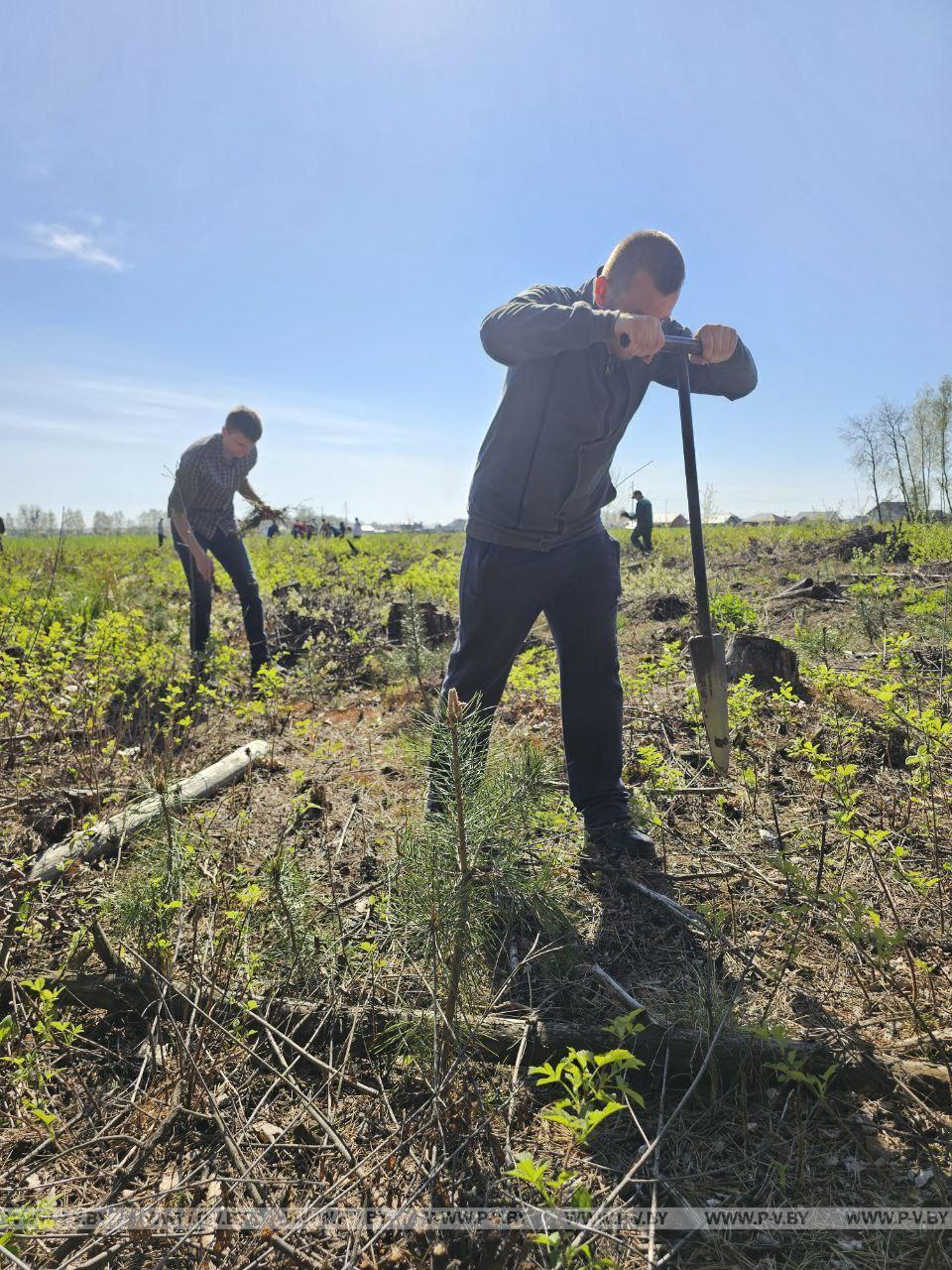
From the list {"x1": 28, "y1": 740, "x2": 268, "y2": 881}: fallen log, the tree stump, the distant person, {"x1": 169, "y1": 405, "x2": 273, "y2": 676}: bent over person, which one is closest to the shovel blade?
{"x1": 28, "y1": 740, "x2": 268, "y2": 881}: fallen log

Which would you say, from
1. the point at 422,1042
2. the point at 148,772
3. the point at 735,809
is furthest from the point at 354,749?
the point at 422,1042

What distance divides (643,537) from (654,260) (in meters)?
15.1

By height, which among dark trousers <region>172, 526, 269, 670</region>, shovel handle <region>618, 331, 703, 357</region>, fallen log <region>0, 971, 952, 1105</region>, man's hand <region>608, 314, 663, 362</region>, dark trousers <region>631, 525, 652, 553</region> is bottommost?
fallen log <region>0, 971, 952, 1105</region>

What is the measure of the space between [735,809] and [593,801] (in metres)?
0.71

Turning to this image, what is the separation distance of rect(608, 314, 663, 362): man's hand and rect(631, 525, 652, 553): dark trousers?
14.7 m

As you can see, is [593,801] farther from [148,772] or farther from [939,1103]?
[148,772]

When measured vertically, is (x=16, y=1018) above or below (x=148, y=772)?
below

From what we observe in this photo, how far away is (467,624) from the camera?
2.62m

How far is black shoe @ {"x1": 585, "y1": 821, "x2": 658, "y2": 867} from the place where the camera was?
104 inches

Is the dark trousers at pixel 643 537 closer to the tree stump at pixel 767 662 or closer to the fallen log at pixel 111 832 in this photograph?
the tree stump at pixel 767 662

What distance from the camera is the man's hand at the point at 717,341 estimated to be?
98.1 inches

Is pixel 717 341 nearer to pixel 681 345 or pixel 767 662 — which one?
pixel 681 345

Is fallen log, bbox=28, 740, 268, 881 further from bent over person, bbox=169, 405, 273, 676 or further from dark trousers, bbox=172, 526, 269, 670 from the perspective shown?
dark trousers, bbox=172, 526, 269, 670

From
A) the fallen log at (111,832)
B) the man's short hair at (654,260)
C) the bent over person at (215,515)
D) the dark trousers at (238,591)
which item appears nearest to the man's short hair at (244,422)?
the bent over person at (215,515)
